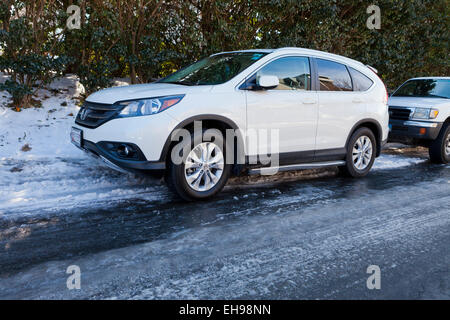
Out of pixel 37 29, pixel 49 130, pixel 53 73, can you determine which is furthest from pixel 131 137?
pixel 53 73

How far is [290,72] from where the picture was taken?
5.42 metres

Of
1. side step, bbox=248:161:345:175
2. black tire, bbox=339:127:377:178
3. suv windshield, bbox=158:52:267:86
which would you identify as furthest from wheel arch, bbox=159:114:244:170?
black tire, bbox=339:127:377:178

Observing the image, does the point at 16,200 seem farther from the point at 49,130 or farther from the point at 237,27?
the point at 237,27

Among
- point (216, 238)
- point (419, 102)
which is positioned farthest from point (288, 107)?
point (419, 102)

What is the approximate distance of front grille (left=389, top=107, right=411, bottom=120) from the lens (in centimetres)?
810

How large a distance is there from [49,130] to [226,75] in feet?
12.8

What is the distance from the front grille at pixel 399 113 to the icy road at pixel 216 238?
2.71 meters

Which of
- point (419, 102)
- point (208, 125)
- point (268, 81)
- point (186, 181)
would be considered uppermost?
point (268, 81)

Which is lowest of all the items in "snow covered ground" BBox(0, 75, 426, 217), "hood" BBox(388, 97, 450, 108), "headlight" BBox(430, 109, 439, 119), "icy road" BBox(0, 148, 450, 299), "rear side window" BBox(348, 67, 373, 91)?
"icy road" BBox(0, 148, 450, 299)

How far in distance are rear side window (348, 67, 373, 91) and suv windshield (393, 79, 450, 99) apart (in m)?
2.98

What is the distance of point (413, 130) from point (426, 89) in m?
1.57

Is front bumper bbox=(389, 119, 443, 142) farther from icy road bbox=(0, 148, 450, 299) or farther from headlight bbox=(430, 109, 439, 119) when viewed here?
icy road bbox=(0, 148, 450, 299)

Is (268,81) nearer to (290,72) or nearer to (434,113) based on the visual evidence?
(290,72)
